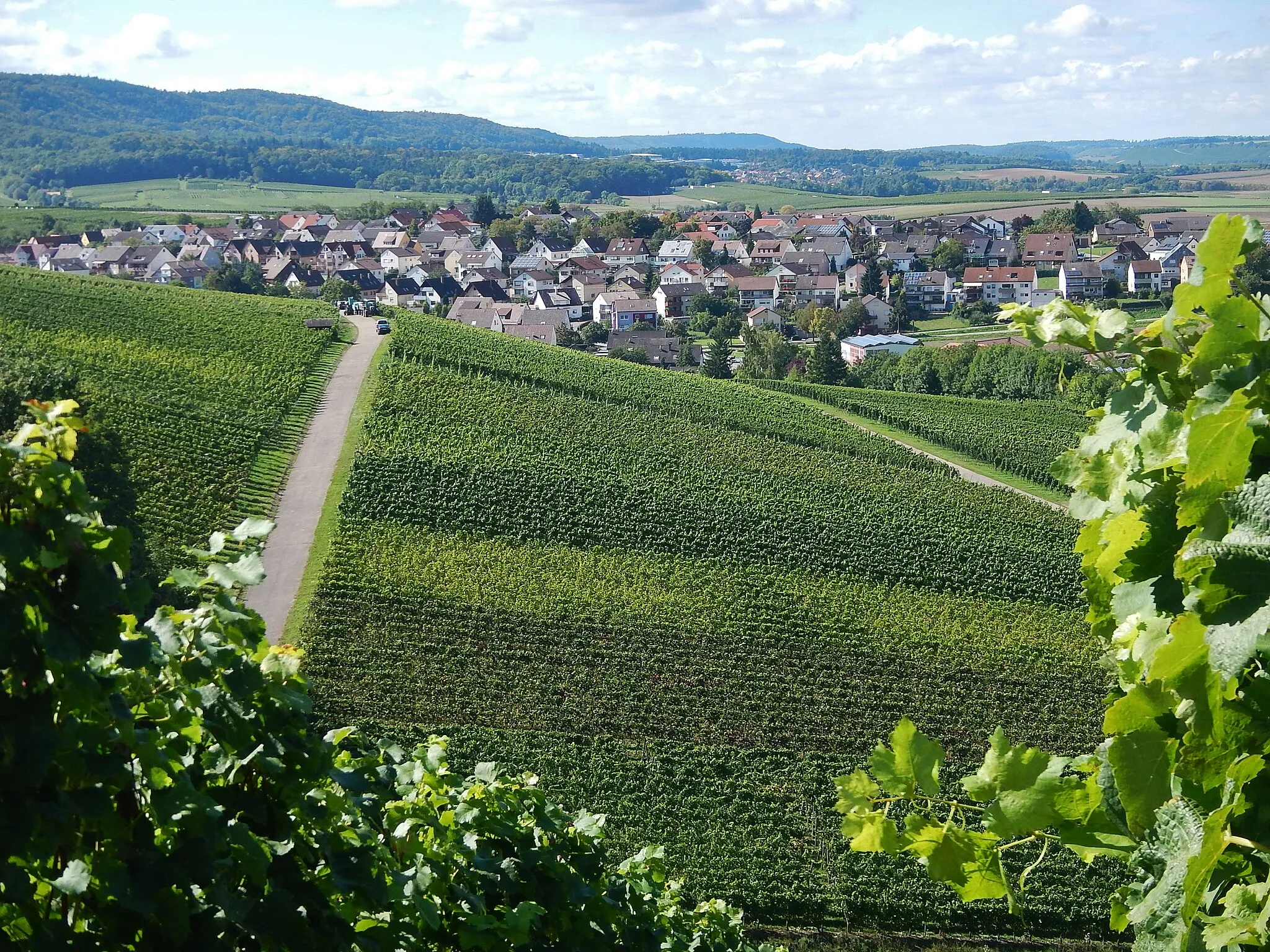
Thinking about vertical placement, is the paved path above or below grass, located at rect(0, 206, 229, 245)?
below

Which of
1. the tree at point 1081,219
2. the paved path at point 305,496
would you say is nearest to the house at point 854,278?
the tree at point 1081,219

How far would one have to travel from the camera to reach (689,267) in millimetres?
123250

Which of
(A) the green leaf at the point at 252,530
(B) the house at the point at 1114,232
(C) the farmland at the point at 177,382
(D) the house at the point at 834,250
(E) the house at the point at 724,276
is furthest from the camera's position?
(B) the house at the point at 1114,232

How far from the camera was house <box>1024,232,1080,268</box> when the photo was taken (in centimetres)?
12506

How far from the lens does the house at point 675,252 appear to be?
135125 mm

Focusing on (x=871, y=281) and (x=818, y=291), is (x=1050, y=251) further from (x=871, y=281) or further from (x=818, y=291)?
(x=818, y=291)

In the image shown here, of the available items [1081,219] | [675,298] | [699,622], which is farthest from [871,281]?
[699,622]

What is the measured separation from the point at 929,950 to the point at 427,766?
62.5 ft

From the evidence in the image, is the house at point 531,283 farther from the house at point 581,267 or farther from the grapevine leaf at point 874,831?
the grapevine leaf at point 874,831

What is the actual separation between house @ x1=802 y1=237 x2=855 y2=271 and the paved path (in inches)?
3492

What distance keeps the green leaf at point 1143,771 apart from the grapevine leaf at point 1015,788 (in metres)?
0.20

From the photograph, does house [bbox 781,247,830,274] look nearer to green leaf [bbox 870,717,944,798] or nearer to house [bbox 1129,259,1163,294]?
house [bbox 1129,259,1163,294]

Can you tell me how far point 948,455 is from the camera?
58.1 m

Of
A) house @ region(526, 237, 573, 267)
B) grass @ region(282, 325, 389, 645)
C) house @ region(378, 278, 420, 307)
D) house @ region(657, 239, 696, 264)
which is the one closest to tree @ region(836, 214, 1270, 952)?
grass @ region(282, 325, 389, 645)
